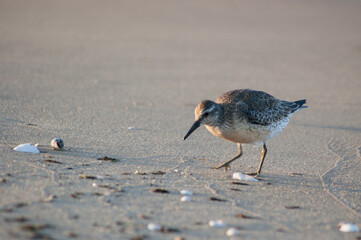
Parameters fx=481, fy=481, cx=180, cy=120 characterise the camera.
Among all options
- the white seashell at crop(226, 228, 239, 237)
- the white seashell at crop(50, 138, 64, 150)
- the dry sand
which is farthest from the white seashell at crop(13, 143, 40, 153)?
the white seashell at crop(226, 228, 239, 237)

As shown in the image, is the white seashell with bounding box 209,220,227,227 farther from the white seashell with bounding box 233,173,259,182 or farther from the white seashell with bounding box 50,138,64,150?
the white seashell with bounding box 50,138,64,150

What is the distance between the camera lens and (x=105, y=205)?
13.0ft

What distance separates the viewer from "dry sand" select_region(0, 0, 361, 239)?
12.8 ft

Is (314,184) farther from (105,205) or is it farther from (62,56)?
(62,56)

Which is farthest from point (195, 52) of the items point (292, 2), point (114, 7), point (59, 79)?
point (292, 2)

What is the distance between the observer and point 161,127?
7074mm

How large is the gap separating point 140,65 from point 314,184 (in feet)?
21.0

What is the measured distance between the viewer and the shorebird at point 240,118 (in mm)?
5379

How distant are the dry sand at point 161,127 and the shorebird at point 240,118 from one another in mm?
406

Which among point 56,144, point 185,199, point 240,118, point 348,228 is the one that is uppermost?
point 240,118

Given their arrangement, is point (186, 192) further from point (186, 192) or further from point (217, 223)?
point (217, 223)

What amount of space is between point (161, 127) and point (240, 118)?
1870 mm

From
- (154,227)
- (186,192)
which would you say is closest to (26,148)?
(186,192)

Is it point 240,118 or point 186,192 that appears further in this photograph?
point 240,118
